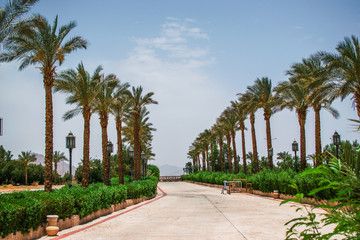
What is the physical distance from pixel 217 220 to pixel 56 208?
613 centimetres

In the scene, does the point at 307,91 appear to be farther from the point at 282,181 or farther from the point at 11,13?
the point at 11,13

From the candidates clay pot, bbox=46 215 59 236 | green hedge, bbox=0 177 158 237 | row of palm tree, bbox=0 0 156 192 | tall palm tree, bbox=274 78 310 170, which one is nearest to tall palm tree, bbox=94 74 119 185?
row of palm tree, bbox=0 0 156 192

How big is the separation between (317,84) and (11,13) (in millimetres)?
18234

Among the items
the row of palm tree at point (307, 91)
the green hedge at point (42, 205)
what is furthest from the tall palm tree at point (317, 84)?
the green hedge at point (42, 205)

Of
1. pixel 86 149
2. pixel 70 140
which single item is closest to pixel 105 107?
pixel 86 149

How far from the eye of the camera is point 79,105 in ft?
91.1

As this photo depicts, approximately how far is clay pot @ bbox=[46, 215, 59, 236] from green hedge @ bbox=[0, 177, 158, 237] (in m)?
0.24

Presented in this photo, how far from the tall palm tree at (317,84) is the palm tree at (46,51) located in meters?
14.6

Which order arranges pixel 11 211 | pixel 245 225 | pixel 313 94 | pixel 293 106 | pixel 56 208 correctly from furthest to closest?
pixel 293 106
pixel 313 94
pixel 245 225
pixel 56 208
pixel 11 211

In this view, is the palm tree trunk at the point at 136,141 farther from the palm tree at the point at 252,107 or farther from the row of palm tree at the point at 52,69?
the palm tree at the point at 252,107

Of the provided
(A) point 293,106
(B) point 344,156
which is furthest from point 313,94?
(B) point 344,156

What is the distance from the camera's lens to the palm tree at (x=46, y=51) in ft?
61.2

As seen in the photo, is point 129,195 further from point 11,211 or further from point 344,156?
point 344,156

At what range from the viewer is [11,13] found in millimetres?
15672
